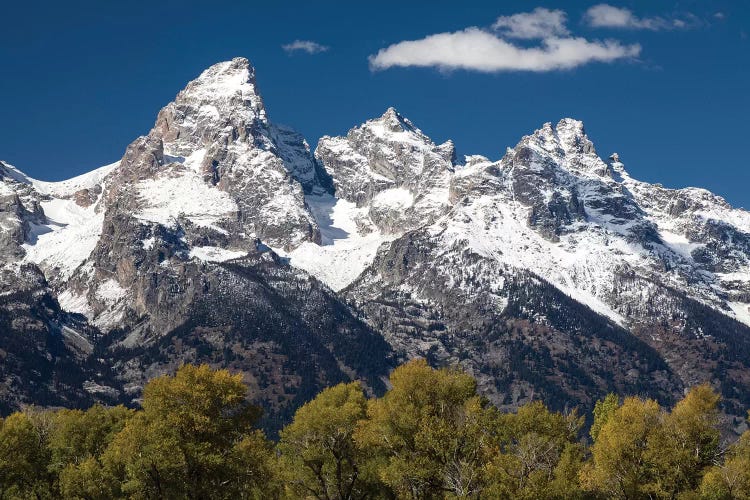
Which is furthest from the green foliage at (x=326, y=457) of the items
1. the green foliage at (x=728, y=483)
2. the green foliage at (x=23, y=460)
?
the green foliage at (x=728, y=483)

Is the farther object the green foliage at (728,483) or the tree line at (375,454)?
the green foliage at (728,483)

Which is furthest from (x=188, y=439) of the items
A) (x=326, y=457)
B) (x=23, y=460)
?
(x=23, y=460)

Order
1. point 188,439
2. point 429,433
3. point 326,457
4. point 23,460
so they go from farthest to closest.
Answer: point 23,460 < point 326,457 < point 188,439 < point 429,433

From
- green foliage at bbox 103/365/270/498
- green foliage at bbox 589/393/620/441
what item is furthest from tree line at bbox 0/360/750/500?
green foliage at bbox 589/393/620/441

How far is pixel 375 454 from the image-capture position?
318 ft

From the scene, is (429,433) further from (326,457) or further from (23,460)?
(23,460)

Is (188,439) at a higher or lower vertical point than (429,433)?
lower

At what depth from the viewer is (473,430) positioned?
83.3 metres

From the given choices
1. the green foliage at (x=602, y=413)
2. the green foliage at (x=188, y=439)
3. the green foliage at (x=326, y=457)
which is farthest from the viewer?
the green foliage at (x=602, y=413)

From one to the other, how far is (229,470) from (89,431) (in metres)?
29.7

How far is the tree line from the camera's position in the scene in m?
83.2

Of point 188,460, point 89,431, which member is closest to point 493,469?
point 188,460

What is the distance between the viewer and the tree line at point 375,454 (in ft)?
273

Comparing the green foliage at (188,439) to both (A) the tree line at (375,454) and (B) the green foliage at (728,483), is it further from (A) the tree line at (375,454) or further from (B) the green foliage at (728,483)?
(B) the green foliage at (728,483)
